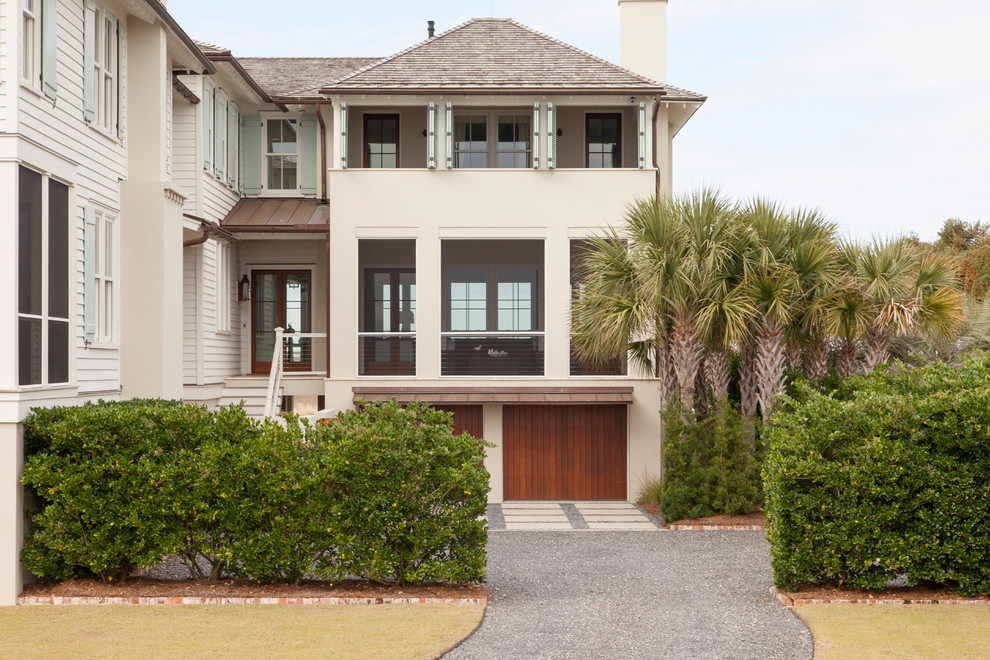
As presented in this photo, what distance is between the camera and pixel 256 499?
1016 centimetres

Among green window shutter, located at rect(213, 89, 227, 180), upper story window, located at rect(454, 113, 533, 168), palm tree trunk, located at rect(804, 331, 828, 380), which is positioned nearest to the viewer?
palm tree trunk, located at rect(804, 331, 828, 380)

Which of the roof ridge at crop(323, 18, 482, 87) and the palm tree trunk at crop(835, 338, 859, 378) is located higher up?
the roof ridge at crop(323, 18, 482, 87)

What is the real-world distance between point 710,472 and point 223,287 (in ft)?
33.7

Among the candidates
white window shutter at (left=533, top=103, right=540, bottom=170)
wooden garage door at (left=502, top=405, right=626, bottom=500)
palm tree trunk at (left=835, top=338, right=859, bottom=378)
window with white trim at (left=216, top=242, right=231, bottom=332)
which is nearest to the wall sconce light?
window with white trim at (left=216, top=242, right=231, bottom=332)

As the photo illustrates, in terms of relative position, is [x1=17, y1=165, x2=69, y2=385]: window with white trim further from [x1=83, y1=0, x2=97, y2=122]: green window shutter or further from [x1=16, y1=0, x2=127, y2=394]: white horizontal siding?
[x1=83, y1=0, x2=97, y2=122]: green window shutter

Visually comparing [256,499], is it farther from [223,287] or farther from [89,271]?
[223,287]

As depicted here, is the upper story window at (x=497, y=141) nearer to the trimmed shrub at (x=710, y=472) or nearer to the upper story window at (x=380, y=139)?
the upper story window at (x=380, y=139)

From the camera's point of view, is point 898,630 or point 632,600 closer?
point 898,630

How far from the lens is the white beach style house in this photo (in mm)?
14305

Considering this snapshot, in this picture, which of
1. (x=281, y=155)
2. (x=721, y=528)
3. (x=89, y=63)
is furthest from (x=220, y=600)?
(x=281, y=155)

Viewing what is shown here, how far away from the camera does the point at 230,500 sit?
10133mm

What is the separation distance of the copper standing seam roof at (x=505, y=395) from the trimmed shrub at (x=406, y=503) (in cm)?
825

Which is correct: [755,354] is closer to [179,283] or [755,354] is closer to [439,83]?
[439,83]

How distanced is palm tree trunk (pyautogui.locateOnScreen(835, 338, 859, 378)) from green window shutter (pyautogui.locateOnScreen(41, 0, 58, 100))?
12.7 m
